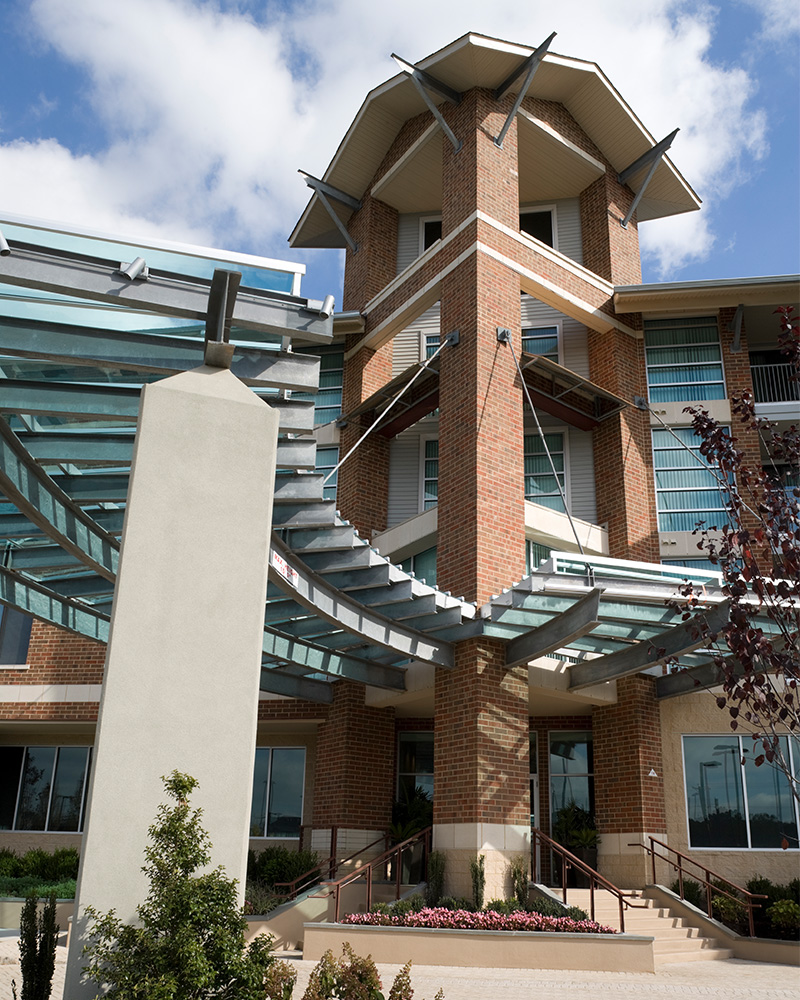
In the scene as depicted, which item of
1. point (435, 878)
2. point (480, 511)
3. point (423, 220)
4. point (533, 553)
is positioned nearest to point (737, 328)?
point (533, 553)

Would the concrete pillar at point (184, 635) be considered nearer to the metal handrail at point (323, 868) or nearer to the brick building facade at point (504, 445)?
the brick building facade at point (504, 445)

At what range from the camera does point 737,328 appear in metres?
20.4

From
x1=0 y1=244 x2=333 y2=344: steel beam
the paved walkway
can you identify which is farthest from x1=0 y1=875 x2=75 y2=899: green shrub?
x1=0 y1=244 x2=333 y2=344: steel beam

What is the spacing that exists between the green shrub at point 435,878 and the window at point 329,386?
11.2 m

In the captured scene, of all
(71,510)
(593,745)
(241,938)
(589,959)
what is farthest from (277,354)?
(593,745)

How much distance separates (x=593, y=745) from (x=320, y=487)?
34.0ft

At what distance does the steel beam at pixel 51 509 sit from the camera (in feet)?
28.6

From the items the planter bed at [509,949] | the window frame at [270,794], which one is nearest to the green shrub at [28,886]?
the window frame at [270,794]

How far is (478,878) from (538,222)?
16.3 m

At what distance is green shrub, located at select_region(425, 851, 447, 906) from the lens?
13.4 metres

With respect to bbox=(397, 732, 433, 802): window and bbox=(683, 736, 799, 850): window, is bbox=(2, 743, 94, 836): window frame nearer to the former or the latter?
bbox=(397, 732, 433, 802): window

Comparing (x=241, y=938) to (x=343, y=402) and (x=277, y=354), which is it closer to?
(x=277, y=354)

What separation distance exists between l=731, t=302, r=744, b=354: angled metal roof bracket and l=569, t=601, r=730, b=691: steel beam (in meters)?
8.81

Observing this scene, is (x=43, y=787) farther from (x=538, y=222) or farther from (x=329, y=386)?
(x=538, y=222)
